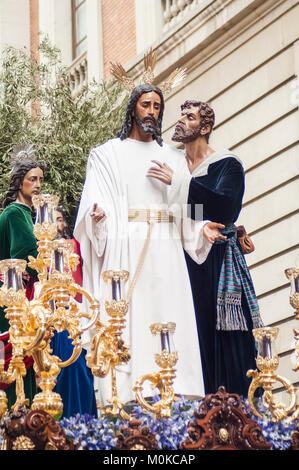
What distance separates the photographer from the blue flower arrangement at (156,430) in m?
6.37

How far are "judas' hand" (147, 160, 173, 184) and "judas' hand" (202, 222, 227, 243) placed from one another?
1.27 ft

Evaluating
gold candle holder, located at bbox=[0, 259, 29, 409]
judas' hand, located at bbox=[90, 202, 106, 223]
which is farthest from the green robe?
gold candle holder, located at bbox=[0, 259, 29, 409]

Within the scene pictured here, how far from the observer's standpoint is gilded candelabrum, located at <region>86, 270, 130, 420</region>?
700 centimetres

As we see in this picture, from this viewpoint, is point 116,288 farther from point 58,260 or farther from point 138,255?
point 138,255

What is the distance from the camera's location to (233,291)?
8.19 metres

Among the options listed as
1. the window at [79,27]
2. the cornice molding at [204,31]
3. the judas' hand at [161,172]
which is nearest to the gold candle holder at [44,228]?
the judas' hand at [161,172]

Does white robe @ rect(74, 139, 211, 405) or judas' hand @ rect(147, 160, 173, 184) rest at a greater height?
judas' hand @ rect(147, 160, 173, 184)

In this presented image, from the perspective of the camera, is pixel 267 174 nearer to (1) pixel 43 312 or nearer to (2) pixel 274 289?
(2) pixel 274 289

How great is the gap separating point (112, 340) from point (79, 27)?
1291 cm

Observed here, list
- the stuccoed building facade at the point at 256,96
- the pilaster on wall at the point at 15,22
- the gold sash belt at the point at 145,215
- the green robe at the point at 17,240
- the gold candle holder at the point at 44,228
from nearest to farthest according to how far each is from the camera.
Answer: the gold candle holder at the point at 44,228 < the gold sash belt at the point at 145,215 < the green robe at the point at 17,240 < the stuccoed building facade at the point at 256,96 < the pilaster on wall at the point at 15,22

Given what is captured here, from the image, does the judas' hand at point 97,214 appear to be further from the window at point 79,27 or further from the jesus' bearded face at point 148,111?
the window at point 79,27

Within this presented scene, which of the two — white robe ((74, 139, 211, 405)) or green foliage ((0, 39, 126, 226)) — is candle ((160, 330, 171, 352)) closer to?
white robe ((74, 139, 211, 405))

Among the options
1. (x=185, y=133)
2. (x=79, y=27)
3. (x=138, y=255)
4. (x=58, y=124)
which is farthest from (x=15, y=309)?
(x=79, y=27)

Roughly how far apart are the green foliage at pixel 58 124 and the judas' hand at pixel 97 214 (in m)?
4.52
